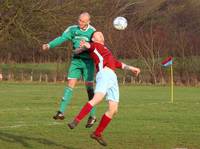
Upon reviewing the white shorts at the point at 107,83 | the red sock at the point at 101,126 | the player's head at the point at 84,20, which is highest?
the player's head at the point at 84,20

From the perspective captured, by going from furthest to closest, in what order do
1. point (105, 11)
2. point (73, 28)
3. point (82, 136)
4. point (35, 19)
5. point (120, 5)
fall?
point (120, 5) < point (105, 11) < point (35, 19) < point (82, 136) < point (73, 28)

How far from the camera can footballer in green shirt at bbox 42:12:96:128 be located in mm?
12422

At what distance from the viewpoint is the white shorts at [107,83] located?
10.7 meters

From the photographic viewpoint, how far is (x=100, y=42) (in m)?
11.2

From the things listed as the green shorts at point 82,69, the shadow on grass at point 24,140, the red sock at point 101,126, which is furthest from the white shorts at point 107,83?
the green shorts at point 82,69

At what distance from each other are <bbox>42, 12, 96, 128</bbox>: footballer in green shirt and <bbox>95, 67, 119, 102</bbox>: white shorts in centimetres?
164

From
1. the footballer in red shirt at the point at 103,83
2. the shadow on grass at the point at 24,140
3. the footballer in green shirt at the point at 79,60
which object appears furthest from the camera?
the footballer in green shirt at the point at 79,60

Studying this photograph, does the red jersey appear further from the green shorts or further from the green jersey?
the green shorts

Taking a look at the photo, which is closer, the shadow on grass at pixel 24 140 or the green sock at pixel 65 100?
the shadow on grass at pixel 24 140

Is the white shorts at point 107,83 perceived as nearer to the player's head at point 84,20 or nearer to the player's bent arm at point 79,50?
the player's bent arm at point 79,50

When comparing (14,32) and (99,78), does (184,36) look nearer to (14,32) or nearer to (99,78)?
(14,32)

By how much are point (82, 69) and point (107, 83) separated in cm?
229

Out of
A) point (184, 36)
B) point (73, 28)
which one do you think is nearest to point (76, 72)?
point (73, 28)

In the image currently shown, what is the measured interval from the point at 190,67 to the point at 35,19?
14.1 meters
